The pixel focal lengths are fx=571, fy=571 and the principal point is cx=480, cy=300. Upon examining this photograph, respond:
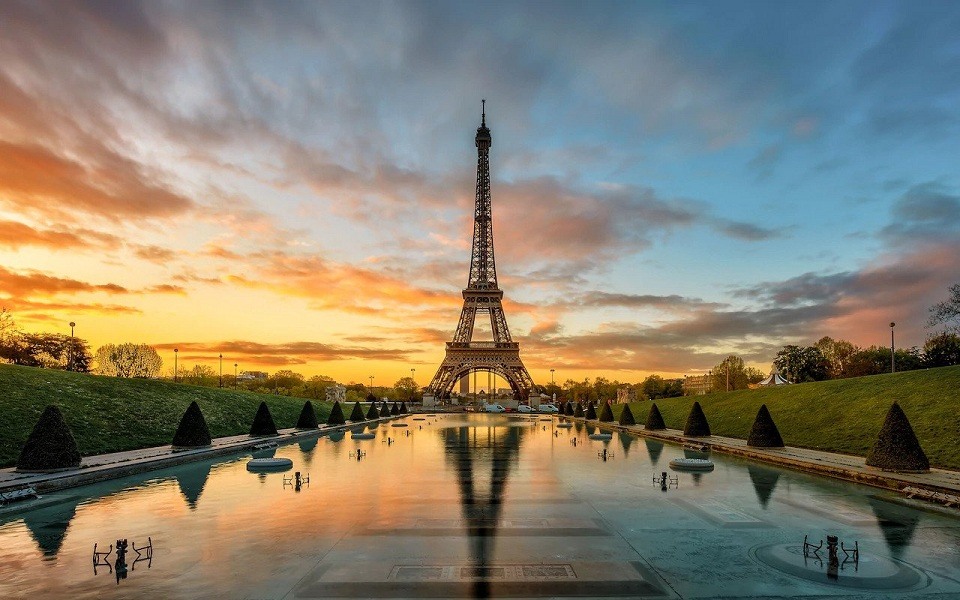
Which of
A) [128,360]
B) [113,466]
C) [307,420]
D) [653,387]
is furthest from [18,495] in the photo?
[653,387]

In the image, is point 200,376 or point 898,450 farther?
point 200,376

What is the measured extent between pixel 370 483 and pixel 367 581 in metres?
10.1

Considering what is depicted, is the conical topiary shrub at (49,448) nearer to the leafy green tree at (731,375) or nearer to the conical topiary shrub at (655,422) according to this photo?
the conical topiary shrub at (655,422)

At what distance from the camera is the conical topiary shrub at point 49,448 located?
61.2 ft

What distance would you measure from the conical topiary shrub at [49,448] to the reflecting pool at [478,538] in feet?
8.33

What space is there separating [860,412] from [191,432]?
33.4 m

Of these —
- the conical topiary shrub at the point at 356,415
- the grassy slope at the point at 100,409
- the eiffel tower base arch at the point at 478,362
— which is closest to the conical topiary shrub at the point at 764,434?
the grassy slope at the point at 100,409

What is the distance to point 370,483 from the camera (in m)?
18.7

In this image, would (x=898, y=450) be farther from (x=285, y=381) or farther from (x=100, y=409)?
(x=285, y=381)

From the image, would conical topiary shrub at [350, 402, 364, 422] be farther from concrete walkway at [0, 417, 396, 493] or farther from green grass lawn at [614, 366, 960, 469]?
green grass lawn at [614, 366, 960, 469]

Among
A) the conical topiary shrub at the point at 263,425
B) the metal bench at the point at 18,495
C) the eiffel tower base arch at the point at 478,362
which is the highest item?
the eiffel tower base arch at the point at 478,362

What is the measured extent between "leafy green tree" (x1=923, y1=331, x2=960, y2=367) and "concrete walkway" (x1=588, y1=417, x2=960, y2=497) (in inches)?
1659

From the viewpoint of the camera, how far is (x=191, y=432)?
27516 mm

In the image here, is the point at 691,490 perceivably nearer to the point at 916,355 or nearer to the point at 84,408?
the point at 84,408
